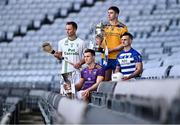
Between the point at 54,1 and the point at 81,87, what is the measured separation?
55.2 feet

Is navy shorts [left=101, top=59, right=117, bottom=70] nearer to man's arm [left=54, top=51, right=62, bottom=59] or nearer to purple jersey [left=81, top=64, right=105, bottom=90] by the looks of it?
purple jersey [left=81, top=64, right=105, bottom=90]

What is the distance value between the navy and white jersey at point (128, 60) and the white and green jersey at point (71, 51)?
0.70 metres

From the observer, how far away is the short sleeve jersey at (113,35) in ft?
19.2

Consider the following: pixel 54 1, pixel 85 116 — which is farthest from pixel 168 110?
pixel 54 1

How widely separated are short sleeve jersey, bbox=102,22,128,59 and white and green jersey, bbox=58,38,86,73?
1.12 feet

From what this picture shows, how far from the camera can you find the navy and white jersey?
5406mm

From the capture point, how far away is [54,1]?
2231 cm

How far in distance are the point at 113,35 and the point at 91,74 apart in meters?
0.53

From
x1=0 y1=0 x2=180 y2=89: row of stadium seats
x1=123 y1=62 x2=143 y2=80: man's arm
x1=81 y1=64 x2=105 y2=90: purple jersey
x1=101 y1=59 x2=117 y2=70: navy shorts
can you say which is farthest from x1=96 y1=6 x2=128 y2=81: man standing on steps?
x1=0 y1=0 x2=180 y2=89: row of stadium seats

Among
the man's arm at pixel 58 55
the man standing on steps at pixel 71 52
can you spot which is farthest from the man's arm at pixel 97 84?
the man's arm at pixel 58 55

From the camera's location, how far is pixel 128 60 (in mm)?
5422

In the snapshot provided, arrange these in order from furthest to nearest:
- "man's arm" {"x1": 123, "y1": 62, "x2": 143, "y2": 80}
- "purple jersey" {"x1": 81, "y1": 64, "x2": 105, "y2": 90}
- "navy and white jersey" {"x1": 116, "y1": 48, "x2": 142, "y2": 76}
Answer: "purple jersey" {"x1": 81, "y1": 64, "x2": 105, "y2": 90}, "navy and white jersey" {"x1": 116, "y1": 48, "x2": 142, "y2": 76}, "man's arm" {"x1": 123, "y1": 62, "x2": 143, "y2": 80}

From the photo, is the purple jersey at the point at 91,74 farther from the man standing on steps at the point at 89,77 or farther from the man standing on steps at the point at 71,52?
the man standing on steps at the point at 71,52

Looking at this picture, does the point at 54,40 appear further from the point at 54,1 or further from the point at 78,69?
the point at 78,69
